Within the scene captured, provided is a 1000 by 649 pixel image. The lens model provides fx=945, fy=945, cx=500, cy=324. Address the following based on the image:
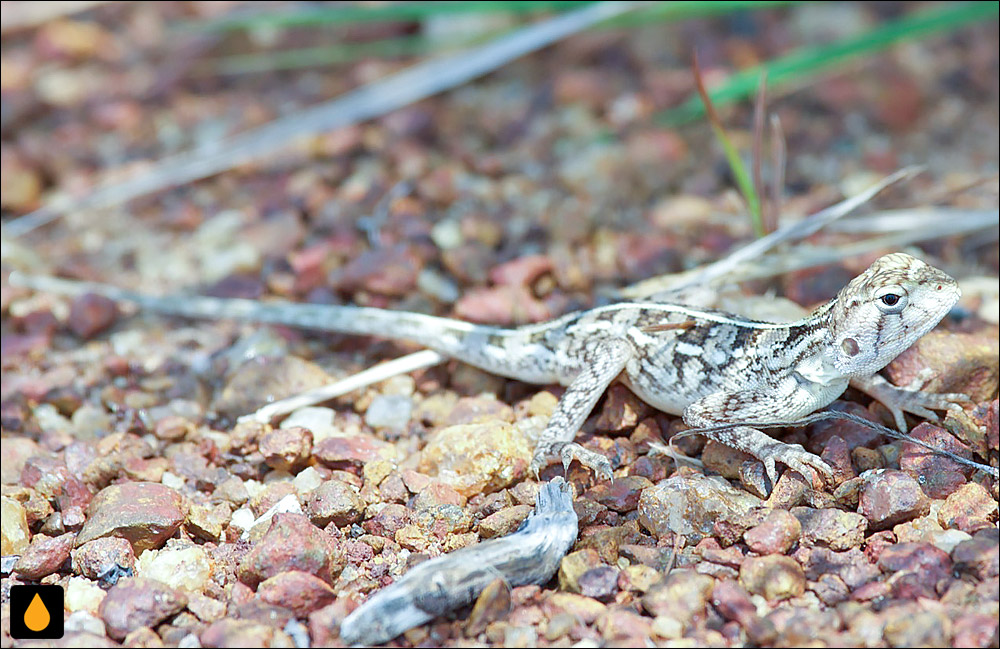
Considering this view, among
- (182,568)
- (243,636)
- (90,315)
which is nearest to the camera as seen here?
(243,636)

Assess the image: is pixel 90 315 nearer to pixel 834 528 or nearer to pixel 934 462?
pixel 834 528

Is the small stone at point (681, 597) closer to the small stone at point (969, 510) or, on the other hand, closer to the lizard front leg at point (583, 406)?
the lizard front leg at point (583, 406)

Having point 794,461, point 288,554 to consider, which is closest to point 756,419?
point 794,461

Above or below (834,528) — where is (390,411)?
below

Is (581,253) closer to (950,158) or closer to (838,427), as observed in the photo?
(838,427)

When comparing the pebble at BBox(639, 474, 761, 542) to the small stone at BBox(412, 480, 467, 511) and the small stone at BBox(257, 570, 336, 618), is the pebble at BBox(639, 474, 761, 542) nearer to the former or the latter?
the small stone at BBox(412, 480, 467, 511)
